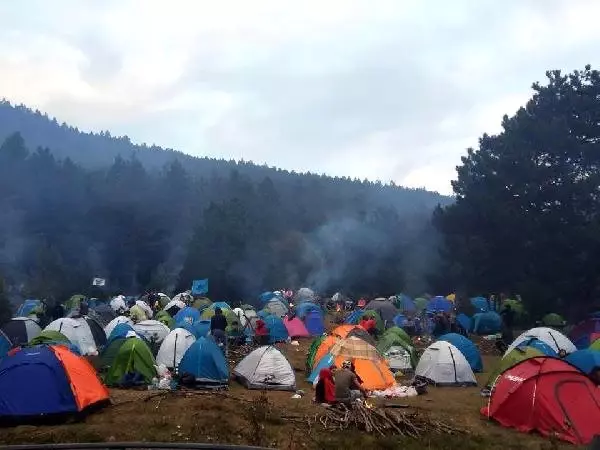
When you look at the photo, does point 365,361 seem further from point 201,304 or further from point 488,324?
point 201,304

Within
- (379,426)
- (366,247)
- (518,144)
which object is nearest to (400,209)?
(366,247)

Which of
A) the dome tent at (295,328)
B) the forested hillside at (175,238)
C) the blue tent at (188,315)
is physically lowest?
the dome tent at (295,328)

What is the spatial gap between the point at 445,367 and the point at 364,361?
8.01ft

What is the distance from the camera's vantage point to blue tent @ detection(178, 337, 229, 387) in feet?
47.0

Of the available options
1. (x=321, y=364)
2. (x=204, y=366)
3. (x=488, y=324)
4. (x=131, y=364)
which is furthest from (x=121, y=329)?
(x=488, y=324)

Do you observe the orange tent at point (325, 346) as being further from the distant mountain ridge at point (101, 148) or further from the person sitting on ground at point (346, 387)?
the distant mountain ridge at point (101, 148)

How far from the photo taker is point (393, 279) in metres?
48.6

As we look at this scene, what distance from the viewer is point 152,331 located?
19.5 meters

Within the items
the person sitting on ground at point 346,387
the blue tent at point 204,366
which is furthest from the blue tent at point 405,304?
the person sitting on ground at point 346,387

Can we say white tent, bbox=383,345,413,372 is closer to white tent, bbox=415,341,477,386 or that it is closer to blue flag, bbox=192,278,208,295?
white tent, bbox=415,341,477,386

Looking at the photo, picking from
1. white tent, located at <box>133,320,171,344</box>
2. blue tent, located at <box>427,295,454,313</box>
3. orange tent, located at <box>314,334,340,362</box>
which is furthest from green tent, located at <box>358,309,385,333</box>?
white tent, located at <box>133,320,171,344</box>

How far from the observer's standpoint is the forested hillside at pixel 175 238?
4825 centimetres

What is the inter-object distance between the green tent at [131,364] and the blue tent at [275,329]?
9422 mm

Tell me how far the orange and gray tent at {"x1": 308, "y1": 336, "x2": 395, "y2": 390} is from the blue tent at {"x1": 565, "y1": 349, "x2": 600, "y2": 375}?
467 centimetres
